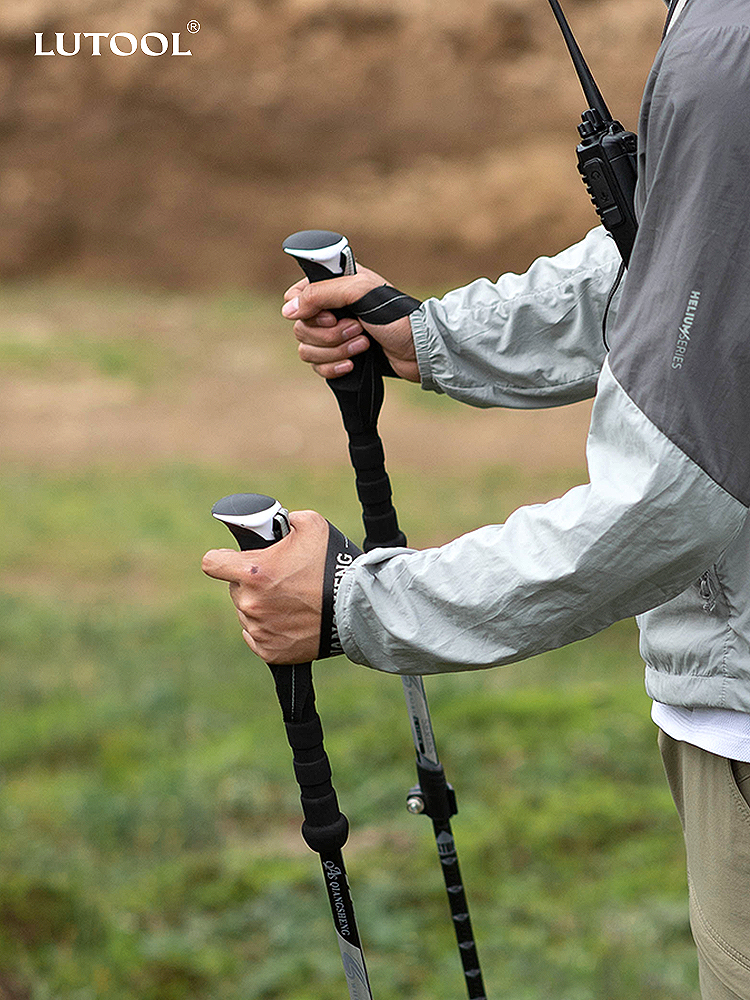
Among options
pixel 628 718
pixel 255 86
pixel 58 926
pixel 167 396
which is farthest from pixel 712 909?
pixel 255 86

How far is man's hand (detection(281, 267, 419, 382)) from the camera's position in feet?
6.22

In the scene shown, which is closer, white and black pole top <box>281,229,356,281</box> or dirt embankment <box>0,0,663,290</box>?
white and black pole top <box>281,229,356,281</box>

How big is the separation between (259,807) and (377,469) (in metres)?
2.09

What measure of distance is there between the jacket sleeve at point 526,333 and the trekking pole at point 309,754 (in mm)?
536

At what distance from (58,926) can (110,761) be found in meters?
1.29

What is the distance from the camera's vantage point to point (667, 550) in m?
1.24

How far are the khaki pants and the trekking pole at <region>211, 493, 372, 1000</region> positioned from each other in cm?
46

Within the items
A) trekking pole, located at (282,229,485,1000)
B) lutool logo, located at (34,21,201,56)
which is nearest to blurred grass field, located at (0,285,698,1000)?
trekking pole, located at (282,229,485,1000)

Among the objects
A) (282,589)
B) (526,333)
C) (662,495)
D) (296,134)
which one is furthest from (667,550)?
(296,134)

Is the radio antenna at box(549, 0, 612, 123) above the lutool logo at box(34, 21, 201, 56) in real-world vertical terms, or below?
below

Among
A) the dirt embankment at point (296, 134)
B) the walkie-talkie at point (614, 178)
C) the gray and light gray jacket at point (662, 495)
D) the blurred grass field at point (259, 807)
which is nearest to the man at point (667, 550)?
the gray and light gray jacket at point (662, 495)

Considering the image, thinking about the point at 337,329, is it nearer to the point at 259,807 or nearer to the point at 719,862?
the point at 719,862

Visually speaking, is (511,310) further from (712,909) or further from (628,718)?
(628,718)

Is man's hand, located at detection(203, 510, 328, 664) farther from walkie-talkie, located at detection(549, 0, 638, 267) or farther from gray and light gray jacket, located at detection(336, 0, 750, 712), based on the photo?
walkie-talkie, located at detection(549, 0, 638, 267)
